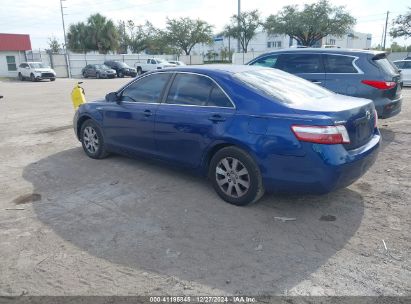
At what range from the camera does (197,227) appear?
373cm

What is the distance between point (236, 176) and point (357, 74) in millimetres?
4334

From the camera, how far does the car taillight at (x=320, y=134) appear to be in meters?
3.43

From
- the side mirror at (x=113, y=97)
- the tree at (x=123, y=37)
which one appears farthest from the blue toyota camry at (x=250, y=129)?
the tree at (x=123, y=37)

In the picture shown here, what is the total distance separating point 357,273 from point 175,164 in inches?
102

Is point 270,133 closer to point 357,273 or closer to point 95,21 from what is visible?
point 357,273

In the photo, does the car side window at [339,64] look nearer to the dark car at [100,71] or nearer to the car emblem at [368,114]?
the car emblem at [368,114]

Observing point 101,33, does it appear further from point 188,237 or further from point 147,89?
point 188,237

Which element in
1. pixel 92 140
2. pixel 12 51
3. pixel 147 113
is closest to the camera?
pixel 147 113

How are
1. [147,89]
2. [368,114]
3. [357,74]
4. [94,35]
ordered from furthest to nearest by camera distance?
[94,35]
[357,74]
[147,89]
[368,114]

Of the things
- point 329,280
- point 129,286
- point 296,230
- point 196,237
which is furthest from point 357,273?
point 129,286

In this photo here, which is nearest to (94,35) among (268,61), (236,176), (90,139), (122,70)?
(122,70)

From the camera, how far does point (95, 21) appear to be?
53688mm

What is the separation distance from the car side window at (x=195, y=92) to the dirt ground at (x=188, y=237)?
3.81 ft

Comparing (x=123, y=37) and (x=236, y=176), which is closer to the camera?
(x=236, y=176)
